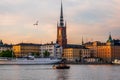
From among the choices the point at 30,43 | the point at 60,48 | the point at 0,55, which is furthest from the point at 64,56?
the point at 0,55

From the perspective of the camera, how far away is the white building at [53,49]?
586ft

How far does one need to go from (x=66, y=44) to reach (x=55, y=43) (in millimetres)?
4673

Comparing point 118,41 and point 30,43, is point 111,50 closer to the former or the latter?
point 118,41

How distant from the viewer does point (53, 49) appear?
179 m

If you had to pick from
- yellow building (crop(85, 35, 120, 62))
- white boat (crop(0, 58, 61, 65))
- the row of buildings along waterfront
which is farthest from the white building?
white boat (crop(0, 58, 61, 65))

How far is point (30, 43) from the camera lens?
18625cm

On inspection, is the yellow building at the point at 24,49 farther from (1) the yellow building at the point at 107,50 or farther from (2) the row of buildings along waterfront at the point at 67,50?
(1) the yellow building at the point at 107,50

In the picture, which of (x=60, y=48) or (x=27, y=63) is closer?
(x=27, y=63)

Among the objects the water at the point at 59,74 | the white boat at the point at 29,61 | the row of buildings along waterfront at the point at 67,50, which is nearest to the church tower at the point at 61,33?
the row of buildings along waterfront at the point at 67,50

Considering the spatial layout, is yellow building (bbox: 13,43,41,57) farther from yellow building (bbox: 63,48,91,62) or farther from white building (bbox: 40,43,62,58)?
yellow building (bbox: 63,48,91,62)

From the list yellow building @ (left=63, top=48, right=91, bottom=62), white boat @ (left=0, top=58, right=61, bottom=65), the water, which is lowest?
the water

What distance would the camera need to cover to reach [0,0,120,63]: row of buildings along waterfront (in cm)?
17812

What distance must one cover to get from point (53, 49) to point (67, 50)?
5.78 meters

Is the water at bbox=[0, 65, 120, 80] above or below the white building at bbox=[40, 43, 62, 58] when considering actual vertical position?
below
